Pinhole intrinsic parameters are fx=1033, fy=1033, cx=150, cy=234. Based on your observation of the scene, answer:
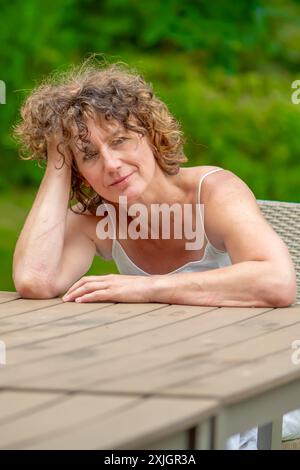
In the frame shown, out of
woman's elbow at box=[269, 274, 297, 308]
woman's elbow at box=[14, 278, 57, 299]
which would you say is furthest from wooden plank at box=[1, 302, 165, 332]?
woman's elbow at box=[269, 274, 297, 308]

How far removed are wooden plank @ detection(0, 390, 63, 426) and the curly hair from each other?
1.25 m

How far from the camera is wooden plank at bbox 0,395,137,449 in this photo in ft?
4.71

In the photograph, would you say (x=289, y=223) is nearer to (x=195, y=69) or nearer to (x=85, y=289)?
(x=85, y=289)

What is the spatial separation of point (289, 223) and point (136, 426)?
5.97 feet

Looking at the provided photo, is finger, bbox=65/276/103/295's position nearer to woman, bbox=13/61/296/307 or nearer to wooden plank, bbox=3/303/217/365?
woman, bbox=13/61/296/307

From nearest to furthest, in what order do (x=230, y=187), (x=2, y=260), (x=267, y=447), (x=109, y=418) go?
(x=109, y=418)
(x=267, y=447)
(x=230, y=187)
(x=2, y=260)

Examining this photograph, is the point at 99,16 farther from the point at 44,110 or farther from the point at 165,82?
the point at 44,110

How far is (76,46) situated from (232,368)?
5324 mm

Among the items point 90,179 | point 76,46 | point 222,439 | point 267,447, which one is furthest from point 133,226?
point 76,46

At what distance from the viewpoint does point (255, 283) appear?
2574mm

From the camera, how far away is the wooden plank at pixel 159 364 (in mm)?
1728

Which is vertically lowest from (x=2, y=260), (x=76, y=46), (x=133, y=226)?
(x=2, y=260)

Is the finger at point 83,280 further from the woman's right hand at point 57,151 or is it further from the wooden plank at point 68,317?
the woman's right hand at point 57,151

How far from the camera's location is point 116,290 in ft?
8.76
